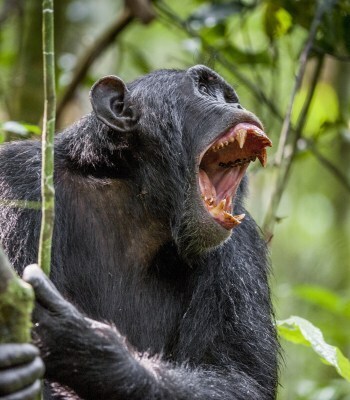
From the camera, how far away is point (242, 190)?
21.2 ft

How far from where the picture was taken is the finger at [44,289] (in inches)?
163

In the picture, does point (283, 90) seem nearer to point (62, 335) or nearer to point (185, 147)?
point (185, 147)

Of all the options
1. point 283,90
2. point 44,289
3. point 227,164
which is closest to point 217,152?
point 227,164

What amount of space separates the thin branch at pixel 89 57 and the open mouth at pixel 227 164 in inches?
140

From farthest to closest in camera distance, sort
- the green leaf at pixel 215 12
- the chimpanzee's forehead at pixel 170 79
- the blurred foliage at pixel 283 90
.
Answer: the green leaf at pixel 215 12 → the blurred foliage at pixel 283 90 → the chimpanzee's forehead at pixel 170 79

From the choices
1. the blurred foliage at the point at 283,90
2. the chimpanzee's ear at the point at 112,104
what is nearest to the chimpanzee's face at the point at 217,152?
the chimpanzee's ear at the point at 112,104

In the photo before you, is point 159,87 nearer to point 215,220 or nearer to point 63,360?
point 215,220

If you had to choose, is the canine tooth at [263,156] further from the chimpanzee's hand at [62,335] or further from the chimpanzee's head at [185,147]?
the chimpanzee's hand at [62,335]

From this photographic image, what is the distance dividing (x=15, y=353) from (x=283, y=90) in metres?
14.0

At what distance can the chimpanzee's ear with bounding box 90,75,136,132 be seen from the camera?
619cm

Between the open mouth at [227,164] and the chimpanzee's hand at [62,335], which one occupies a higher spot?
the open mouth at [227,164]

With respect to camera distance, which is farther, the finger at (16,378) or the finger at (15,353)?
the finger at (16,378)

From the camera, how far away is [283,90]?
1714cm

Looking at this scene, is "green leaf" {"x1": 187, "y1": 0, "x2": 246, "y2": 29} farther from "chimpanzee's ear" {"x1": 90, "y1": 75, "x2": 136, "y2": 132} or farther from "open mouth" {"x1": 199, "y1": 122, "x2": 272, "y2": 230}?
"open mouth" {"x1": 199, "y1": 122, "x2": 272, "y2": 230}
